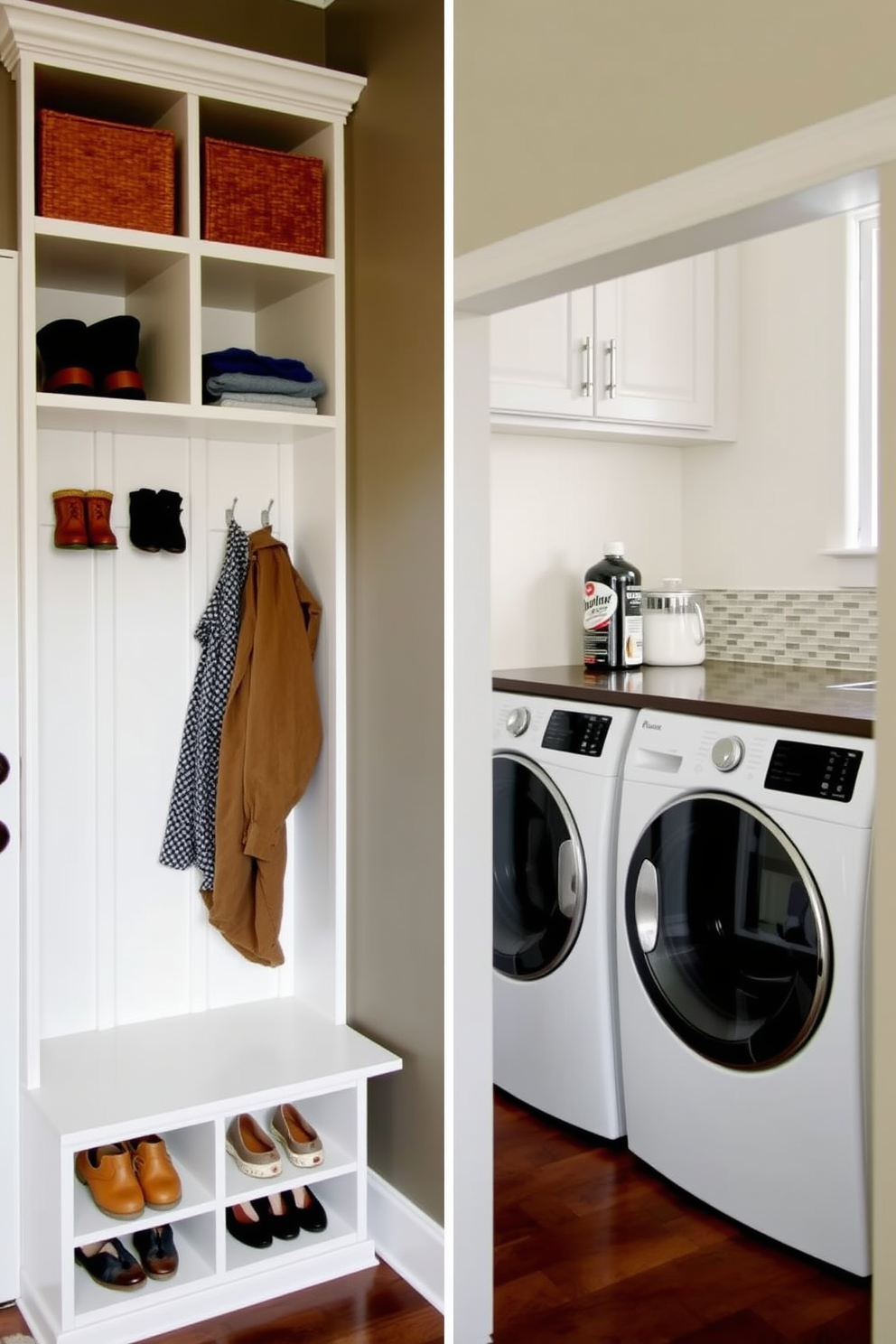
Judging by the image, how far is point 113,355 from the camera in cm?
196

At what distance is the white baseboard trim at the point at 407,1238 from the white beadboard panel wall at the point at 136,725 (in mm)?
336

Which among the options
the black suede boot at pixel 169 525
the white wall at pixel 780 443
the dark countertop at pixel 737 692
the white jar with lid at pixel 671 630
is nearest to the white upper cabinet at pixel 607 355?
the white jar with lid at pixel 671 630

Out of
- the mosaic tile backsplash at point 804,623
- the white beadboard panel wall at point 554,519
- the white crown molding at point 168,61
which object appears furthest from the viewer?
the white beadboard panel wall at point 554,519

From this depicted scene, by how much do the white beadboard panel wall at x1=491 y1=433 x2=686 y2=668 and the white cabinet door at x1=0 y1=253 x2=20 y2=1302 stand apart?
103 centimetres

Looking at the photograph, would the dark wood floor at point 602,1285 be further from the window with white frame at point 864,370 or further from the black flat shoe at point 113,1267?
the window with white frame at point 864,370

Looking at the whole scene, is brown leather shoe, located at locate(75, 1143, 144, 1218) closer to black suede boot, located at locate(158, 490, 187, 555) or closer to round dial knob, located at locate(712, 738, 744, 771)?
black suede boot, located at locate(158, 490, 187, 555)

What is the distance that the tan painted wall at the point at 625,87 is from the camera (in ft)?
2.55

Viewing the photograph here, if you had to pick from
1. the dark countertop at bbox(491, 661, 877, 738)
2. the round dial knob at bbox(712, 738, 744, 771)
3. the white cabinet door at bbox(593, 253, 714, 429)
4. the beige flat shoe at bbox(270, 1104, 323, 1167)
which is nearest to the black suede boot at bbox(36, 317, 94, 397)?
the dark countertop at bbox(491, 661, 877, 738)

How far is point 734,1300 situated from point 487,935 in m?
0.48

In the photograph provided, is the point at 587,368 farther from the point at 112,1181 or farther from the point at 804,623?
the point at 112,1181

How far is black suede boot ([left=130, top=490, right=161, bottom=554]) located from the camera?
2.07 meters

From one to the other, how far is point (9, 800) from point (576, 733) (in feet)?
3.17

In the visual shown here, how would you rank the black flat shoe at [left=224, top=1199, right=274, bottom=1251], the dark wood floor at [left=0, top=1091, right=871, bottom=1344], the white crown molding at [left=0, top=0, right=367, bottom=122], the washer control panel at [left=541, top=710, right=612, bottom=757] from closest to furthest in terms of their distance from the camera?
the dark wood floor at [left=0, top=1091, right=871, bottom=1344]
the white crown molding at [left=0, top=0, right=367, bottom=122]
the black flat shoe at [left=224, top=1199, right=274, bottom=1251]
the washer control panel at [left=541, top=710, right=612, bottom=757]

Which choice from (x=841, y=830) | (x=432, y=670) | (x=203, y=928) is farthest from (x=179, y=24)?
(x=841, y=830)
